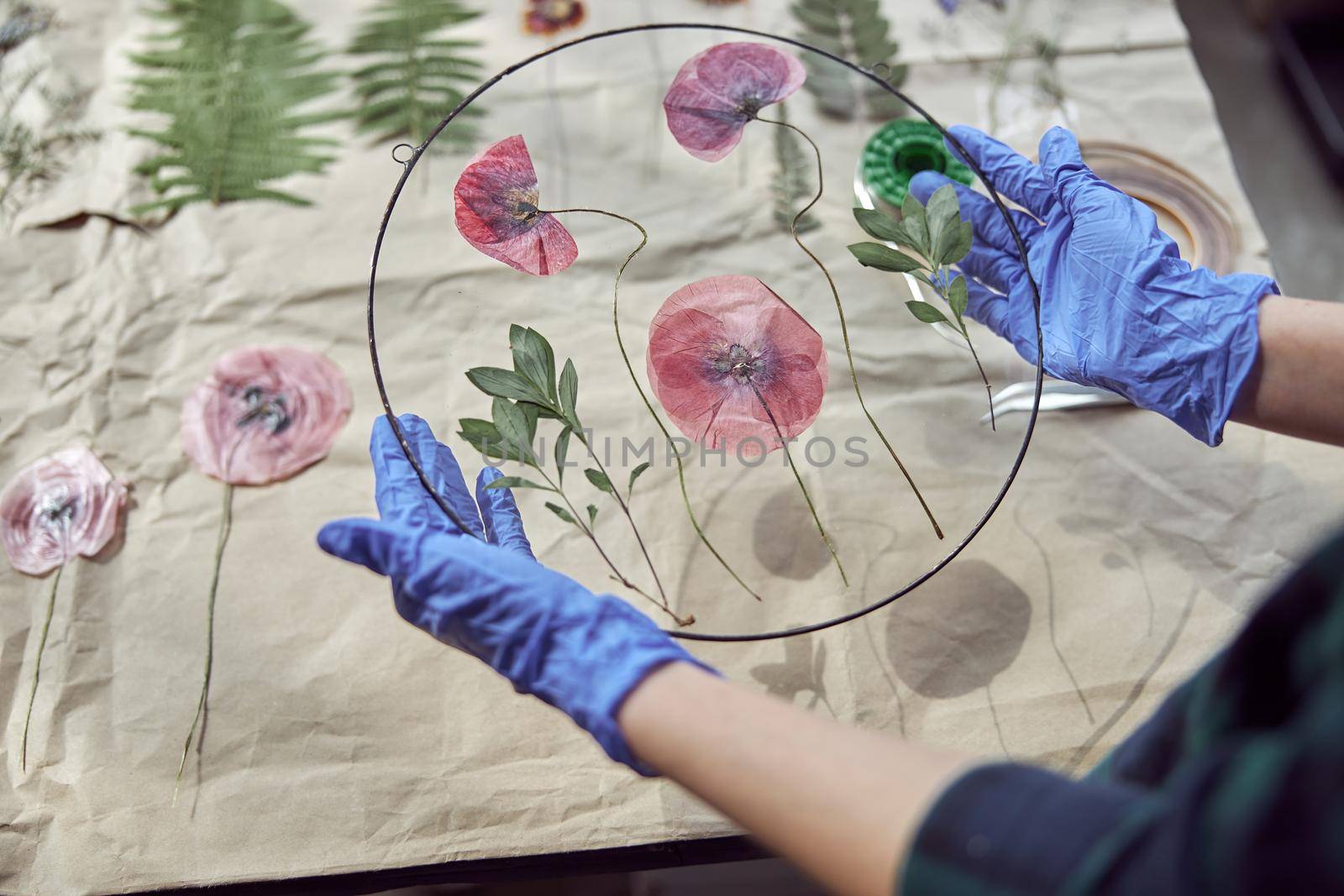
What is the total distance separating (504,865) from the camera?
26.9 inches

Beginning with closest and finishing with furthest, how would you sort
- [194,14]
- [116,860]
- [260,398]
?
[116,860], [260,398], [194,14]

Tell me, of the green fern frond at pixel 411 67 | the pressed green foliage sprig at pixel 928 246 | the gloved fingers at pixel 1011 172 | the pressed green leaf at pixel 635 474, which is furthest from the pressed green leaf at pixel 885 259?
the green fern frond at pixel 411 67

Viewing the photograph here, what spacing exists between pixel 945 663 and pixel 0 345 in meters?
0.93

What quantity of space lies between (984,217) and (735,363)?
0.26m

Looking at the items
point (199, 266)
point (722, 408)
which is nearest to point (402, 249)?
point (199, 266)

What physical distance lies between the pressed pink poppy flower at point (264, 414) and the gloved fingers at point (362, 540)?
10.7 inches

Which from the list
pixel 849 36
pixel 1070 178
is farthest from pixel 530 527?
pixel 849 36

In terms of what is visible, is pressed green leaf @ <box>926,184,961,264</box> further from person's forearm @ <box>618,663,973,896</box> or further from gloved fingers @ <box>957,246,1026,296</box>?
person's forearm @ <box>618,663,973,896</box>

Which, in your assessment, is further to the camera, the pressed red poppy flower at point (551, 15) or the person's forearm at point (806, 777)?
the pressed red poppy flower at point (551, 15)

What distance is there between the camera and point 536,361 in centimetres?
69

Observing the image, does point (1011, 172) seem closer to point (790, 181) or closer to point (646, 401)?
point (790, 181)

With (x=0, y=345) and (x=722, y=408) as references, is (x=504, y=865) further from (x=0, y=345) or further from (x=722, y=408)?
(x=0, y=345)

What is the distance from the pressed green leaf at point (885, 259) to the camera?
713 millimetres

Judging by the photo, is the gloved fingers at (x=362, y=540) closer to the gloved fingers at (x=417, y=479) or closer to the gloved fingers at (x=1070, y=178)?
the gloved fingers at (x=417, y=479)
